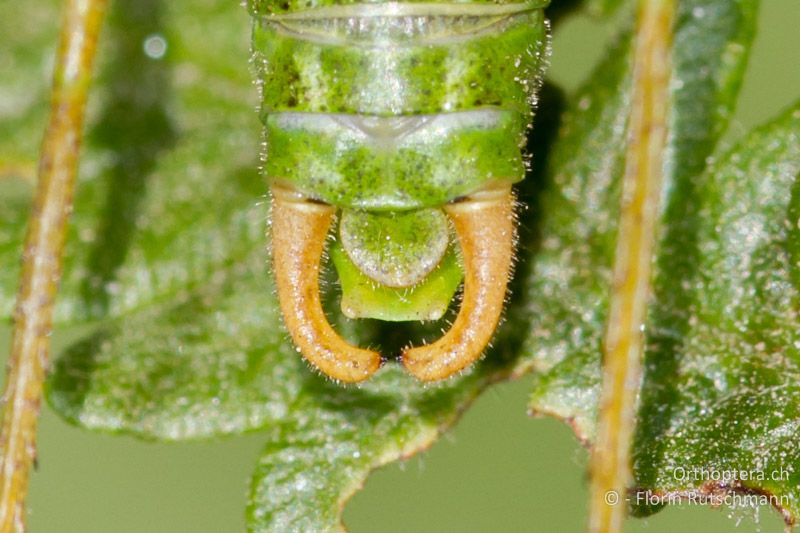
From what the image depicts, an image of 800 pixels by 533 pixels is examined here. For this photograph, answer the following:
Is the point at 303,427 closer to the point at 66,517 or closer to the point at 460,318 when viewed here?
the point at 460,318

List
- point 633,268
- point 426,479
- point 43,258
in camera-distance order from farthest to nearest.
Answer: point 426,479, point 43,258, point 633,268

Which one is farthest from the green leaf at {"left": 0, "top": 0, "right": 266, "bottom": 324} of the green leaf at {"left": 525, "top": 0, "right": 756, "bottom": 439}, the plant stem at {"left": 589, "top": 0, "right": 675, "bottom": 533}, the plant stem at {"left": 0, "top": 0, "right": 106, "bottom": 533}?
the plant stem at {"left": 589, "top": 0, "right": 675, "bottom": 533}

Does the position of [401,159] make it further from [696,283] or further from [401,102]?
[696,283]

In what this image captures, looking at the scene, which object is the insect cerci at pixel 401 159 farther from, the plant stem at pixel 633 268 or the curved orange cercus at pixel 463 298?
the plant stem at pixel 633 268


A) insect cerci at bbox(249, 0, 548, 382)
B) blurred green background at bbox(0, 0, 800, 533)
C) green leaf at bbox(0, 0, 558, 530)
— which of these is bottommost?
blurred green background at bbox(0, 0, 800, 533)

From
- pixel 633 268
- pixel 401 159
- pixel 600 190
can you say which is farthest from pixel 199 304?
pixel 633 268

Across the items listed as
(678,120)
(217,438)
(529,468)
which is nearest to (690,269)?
(678,120)

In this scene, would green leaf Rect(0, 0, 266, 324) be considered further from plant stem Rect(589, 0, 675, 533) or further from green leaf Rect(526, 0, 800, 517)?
plant stem Rect(589, 0, 675, 533)

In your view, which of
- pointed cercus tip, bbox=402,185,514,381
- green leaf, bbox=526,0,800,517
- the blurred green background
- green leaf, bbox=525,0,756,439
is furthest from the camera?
the blurred green background
